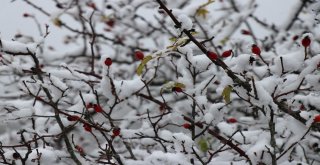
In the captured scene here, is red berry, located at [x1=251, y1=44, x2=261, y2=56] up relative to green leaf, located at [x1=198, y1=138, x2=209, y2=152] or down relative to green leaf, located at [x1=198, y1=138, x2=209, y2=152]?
up

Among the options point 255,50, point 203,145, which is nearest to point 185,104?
point 203,145

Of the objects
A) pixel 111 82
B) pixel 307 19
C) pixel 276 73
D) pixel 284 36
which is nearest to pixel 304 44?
pixel 276 73

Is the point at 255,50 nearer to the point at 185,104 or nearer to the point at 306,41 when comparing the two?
the point at 306,41

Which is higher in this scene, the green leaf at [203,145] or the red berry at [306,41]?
the red berry at [306,41]

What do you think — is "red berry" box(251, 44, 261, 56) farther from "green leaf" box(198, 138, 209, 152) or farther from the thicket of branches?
"green leaf" box(198, 138, 209, 152)

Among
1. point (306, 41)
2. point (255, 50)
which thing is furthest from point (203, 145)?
point (306, 41)

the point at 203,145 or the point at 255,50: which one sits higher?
the point at 255,50

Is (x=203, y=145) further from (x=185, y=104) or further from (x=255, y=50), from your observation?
(x=255, y=50)

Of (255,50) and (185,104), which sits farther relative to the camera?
(185,104)

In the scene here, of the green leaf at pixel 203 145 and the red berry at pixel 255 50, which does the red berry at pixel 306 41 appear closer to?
the red berry at pixel 255 50

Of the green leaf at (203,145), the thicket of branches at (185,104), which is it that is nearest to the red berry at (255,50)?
the thicket of branches at (185,104)

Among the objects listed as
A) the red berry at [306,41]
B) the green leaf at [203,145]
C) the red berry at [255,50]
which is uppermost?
the red berry at [255,50]

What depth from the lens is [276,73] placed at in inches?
66.2

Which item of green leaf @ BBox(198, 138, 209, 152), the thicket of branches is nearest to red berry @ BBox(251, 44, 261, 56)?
the thicket of branches
